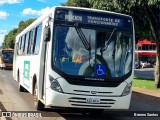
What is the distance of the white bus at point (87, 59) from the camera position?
1048cm

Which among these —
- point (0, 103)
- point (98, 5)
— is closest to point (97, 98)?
point (0, 103)

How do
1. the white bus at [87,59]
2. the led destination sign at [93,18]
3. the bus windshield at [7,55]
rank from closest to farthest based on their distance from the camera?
the white bus at [87,59] < the led destination sign at [93,18] < the bus windshield at [7,55]

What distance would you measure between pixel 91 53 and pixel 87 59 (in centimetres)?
19

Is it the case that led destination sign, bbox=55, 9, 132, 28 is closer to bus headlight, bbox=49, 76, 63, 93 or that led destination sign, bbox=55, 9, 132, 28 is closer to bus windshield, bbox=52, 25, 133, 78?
bus windshield, bbox=52, 25, 133, 78

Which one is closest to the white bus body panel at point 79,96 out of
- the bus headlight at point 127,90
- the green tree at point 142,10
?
the bus headlight at point 127,90

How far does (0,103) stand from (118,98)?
5029 mm

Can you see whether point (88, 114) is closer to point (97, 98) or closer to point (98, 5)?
point (97, 98)

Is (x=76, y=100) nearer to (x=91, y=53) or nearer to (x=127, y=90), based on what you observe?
(x=91, y=53)

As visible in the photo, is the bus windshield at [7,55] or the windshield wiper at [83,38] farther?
the bus windshield at [7,55]

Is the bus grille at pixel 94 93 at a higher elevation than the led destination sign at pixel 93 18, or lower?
lower

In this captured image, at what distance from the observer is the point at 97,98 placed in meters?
10.6

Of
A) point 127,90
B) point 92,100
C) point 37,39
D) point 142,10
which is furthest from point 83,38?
point 142,10

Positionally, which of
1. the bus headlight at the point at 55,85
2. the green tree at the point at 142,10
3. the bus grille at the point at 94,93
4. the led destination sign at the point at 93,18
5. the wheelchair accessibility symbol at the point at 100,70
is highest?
the green tree at the point at 142,10

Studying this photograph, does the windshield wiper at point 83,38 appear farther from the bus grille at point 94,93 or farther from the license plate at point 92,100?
the license plate at point 92,100
